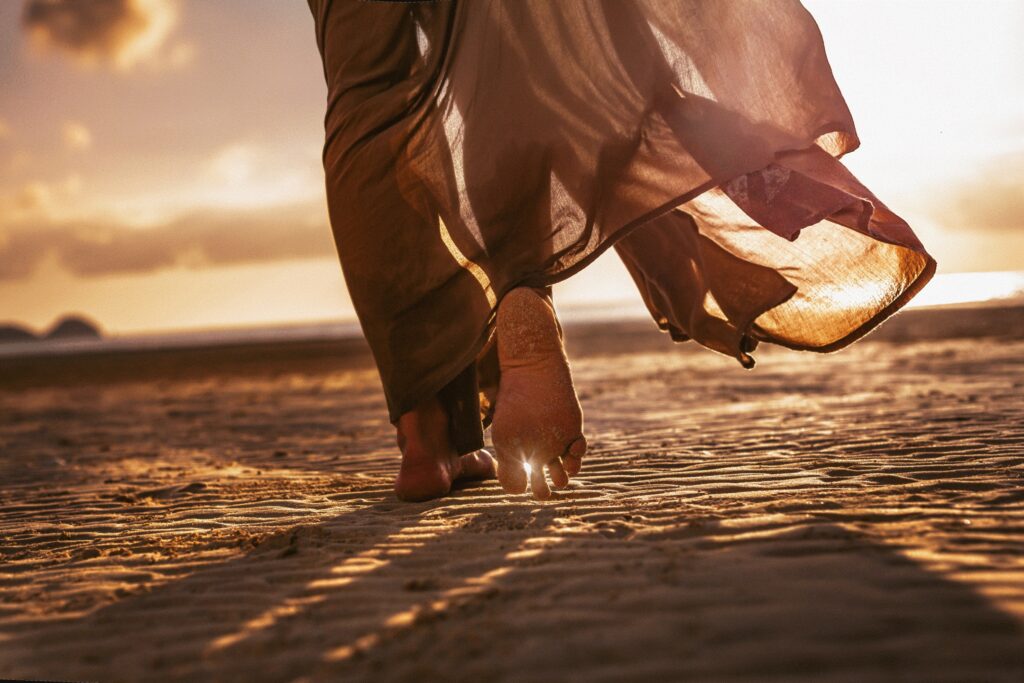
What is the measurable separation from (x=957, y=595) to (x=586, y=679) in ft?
2.52

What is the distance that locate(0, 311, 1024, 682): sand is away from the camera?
157 cm

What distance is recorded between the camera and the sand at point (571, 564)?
157cm

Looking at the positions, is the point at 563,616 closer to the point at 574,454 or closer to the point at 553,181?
the point at 574,454

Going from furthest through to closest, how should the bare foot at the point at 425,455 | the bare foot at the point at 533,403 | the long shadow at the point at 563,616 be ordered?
1. the bare foot at the point at 425,455
2. the bare foot at the point at 533,403
3. the long shadow at the point at 563,616

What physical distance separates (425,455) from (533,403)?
2.53ft

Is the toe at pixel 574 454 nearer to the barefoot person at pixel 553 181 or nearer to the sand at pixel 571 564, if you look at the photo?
the barefoot person at pixel 553 181

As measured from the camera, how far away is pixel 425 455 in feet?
9.86

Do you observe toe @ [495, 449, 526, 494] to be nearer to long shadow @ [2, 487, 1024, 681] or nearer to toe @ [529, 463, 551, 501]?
toe @ [529, 463, 551, 501]

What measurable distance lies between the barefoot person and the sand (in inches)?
15.2

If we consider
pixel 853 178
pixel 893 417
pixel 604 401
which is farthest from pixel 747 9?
pixel 604 401

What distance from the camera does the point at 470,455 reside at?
3186 mm

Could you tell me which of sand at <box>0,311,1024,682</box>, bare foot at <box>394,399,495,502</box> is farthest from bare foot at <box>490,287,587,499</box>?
bare foot at <box>394,399,495,502</box>

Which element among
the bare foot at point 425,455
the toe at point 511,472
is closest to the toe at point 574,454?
the toe at point 511,472

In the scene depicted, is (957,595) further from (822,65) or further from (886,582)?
(822,65)
